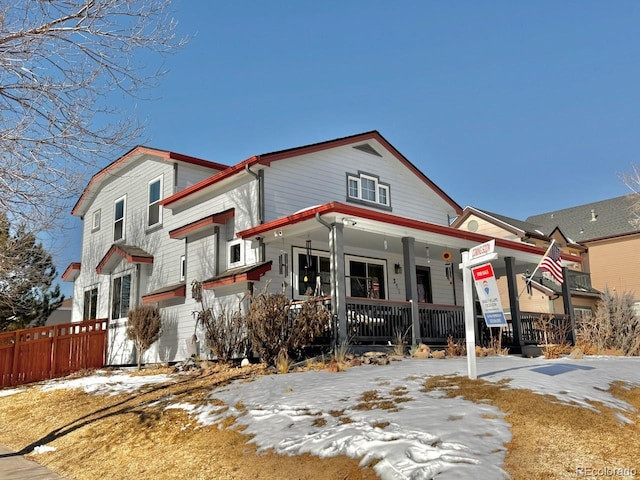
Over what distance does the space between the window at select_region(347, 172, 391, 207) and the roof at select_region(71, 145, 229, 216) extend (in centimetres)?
415

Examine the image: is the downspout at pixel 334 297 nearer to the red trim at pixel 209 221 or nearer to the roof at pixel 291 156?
the roof at pixel 291 156

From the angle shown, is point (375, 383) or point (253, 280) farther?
point (253, 280)

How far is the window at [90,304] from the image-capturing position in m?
20.2

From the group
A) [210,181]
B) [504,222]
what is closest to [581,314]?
[504,222]

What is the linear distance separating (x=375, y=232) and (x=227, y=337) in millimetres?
4435

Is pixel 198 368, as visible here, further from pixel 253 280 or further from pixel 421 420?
pixel 421 420

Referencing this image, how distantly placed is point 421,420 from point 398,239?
31.0 feet

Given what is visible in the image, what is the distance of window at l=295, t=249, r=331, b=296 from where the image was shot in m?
14.6

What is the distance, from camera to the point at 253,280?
12.8 meters

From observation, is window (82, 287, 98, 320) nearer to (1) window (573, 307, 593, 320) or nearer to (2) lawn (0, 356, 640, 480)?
(2) lawn (0, 356, 640, 480)

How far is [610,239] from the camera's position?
3478 cm

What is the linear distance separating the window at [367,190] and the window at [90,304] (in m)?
10.5

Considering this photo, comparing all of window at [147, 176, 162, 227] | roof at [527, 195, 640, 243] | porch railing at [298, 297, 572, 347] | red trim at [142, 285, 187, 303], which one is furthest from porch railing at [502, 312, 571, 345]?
roof at [527, 195, 640, 243]

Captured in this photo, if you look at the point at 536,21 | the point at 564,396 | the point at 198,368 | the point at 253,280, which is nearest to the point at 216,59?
the point at 253,280
